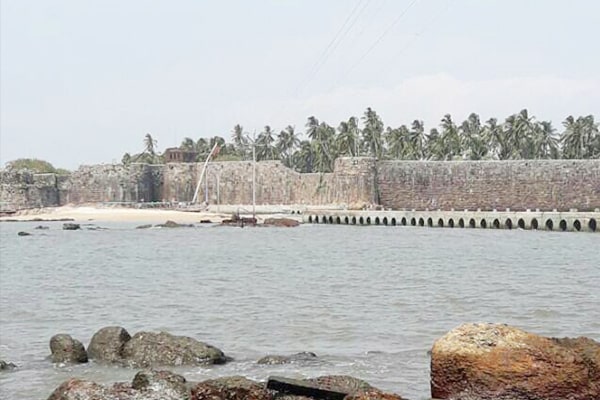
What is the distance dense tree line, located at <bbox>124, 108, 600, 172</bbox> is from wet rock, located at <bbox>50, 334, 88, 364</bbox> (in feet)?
218

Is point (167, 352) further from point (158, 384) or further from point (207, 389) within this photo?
point (207, 389)

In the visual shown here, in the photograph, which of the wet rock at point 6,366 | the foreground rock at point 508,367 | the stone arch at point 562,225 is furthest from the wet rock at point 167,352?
the stone arch at point 562,225

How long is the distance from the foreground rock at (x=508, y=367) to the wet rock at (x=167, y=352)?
14.5 ft

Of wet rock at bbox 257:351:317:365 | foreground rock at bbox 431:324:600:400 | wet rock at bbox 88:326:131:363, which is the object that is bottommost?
wet rock at bbox 257:351:317:365

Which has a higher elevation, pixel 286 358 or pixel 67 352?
pixel 67 352

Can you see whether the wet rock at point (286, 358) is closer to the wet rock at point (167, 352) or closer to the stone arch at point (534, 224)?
the wet rock at point (167, 352)

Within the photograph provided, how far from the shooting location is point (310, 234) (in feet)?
152

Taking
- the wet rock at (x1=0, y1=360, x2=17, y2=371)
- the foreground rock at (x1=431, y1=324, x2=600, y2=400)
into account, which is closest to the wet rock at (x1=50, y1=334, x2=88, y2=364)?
the wet rock at (x1=0, y1=360, x2=17, y2=371)

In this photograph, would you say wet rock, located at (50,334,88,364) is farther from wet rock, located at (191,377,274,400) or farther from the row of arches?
the row of arches

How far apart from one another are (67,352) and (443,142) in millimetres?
75606

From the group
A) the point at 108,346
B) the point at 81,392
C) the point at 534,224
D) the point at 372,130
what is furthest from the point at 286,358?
the point at 372,130

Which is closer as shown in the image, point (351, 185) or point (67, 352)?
point (67, 352)

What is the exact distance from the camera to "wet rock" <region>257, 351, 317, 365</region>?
37.1ft

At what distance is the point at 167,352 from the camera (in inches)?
446
